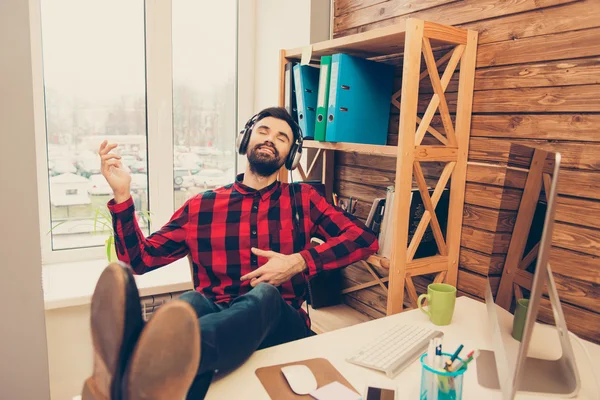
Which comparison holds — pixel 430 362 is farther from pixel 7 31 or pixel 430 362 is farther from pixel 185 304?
pixel 7 31

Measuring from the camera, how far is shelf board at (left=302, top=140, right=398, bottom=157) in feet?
4.98

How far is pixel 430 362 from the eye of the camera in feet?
2.90

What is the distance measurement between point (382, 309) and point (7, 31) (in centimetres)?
168

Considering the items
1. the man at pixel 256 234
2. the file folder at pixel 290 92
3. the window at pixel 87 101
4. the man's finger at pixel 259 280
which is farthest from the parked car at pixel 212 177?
the man's finger at pixel 259 280

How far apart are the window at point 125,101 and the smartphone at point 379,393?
1763 millimetres

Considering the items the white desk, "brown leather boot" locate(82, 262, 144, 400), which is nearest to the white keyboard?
the white desk

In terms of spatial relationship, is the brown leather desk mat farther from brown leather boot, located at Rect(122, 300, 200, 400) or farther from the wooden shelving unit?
the wooden shelving unit

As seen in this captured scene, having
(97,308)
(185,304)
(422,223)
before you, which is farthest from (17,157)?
(422,223)

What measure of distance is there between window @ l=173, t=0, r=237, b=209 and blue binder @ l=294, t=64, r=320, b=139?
2.75ft

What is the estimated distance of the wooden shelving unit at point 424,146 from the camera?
4.70ft

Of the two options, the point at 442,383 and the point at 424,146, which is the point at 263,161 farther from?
the point at 442,383

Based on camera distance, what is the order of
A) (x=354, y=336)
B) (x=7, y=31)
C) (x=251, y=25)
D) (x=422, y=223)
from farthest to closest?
(x=251, y=25), (x=422, y=223), (x=7, y=31), (x=354, y=336)

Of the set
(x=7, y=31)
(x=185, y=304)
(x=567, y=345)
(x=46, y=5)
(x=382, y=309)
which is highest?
(x=46, y=5)

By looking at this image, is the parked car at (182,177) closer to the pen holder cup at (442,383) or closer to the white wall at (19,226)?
the white wall at (19,226)
